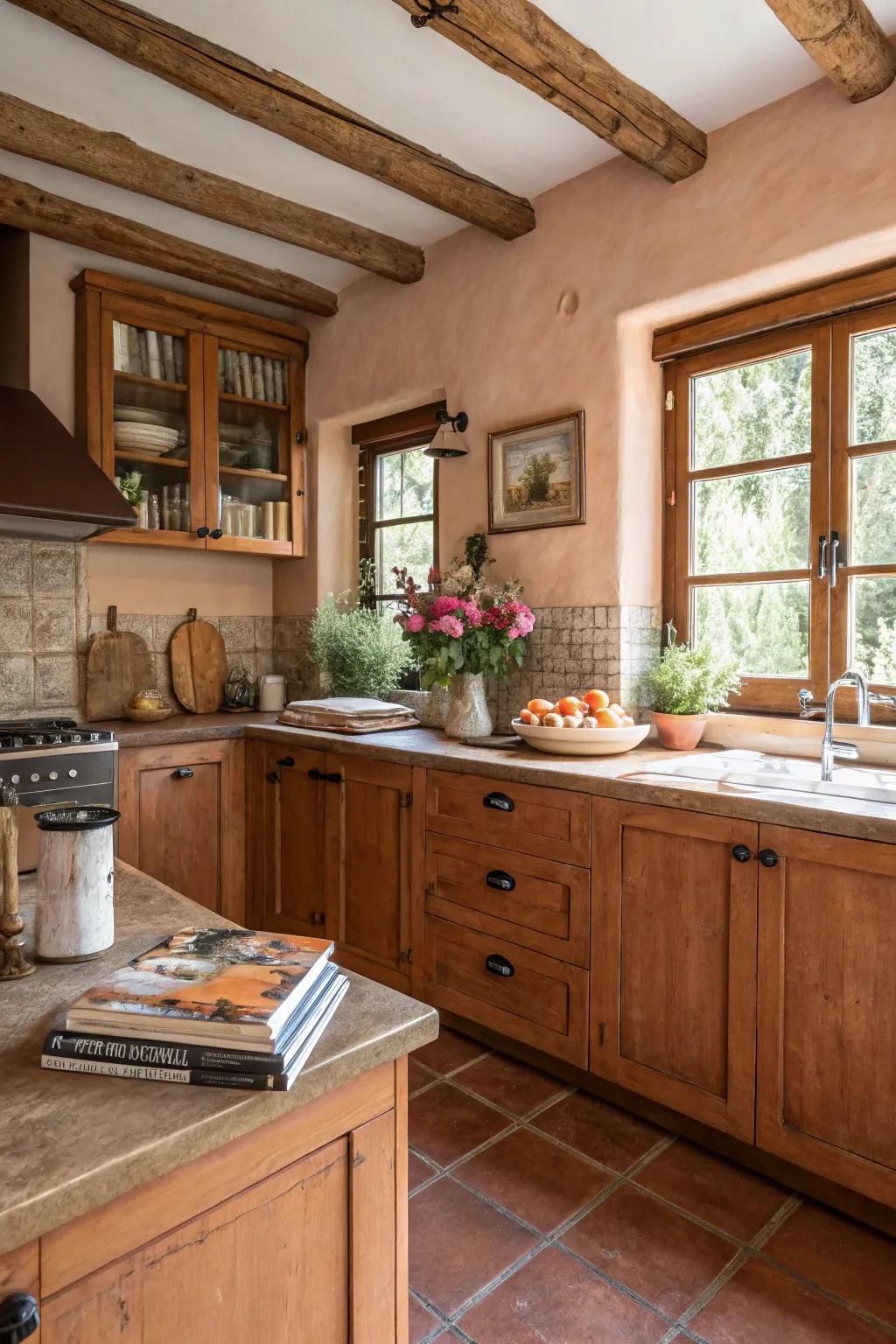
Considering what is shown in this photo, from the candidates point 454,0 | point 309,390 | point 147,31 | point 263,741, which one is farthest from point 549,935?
point 309,390

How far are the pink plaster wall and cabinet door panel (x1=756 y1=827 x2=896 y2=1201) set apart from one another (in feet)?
4.03

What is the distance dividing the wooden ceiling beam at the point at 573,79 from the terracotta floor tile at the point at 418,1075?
268 centimetres

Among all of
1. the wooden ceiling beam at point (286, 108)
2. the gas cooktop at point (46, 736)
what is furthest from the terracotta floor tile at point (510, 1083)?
the wooden ceiling beam at point (286, 108)

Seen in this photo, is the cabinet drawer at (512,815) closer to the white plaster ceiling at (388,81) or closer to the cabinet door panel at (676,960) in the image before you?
the cabinet door panel at (676,960)

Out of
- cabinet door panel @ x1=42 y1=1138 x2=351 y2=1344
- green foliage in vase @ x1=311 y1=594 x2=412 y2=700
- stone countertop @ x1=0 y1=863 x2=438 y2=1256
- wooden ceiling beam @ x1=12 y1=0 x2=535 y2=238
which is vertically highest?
wooden ceiling beam @ x1=12 y1=0 x2=535 y2=238

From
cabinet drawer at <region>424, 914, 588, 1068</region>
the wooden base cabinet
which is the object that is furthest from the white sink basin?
the wooden base cabinet

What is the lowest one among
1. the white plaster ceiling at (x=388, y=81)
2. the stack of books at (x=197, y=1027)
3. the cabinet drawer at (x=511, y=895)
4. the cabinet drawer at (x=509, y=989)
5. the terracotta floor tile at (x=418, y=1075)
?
the terracotta floor tile at (x=418, y=1075)

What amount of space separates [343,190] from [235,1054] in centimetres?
310

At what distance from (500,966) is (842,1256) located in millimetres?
1044

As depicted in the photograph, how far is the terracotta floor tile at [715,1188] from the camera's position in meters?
1.82

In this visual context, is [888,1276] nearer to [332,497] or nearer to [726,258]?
[726,258]

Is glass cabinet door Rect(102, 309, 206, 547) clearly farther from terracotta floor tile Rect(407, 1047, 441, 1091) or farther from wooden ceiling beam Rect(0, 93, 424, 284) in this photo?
terracotta floor tile Rect(407, 1047, 441, 1091)

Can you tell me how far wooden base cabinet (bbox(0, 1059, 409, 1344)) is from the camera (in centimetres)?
69

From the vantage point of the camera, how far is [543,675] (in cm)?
304
